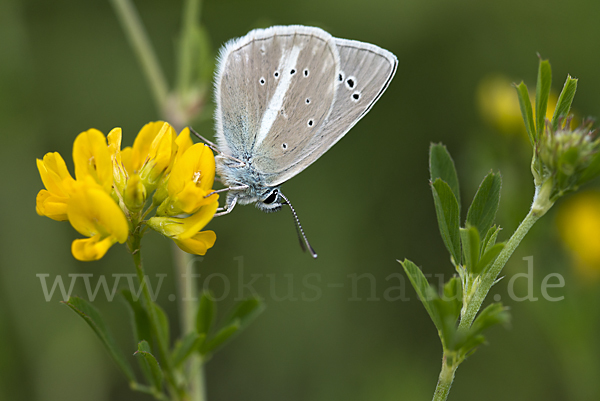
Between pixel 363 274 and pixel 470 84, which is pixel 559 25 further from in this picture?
pixel 363 274

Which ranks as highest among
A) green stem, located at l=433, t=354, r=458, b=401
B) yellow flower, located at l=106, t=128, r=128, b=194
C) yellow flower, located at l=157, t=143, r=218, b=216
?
yellow flower, located at l=106, t=128, r=128, b=194

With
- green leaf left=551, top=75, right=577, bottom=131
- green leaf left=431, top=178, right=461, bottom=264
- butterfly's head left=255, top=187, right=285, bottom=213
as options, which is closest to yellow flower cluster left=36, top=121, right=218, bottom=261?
butterfly's head left=255, top=187, right=285, bottom=213

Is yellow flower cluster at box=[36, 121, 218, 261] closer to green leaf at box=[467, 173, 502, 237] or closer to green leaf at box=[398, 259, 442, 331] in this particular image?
green leaf at box=[398, 259, 442, 331]

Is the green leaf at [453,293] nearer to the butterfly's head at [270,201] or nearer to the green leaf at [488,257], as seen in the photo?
the green leaf at [488,257]

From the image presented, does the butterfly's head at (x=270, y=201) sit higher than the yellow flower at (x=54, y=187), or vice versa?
the yellow flower at (x=54, y=187)

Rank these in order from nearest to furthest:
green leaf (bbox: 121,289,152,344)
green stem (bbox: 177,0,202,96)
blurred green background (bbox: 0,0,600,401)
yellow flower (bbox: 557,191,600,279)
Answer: green leaf (bbox: 121,289,152,344)
green stem (bbox: 177,0,202,96)
blurred green background (bbox: 0,0,600,401)
yellow flower (bbox: 557,191,600,279)

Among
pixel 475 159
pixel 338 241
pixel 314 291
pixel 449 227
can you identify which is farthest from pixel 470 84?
pixel 449 227

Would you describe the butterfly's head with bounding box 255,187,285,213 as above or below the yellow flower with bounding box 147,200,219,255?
below

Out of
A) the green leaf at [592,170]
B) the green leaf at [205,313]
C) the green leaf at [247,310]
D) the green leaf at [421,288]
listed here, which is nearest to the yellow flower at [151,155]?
the green leaf at [205,313]
